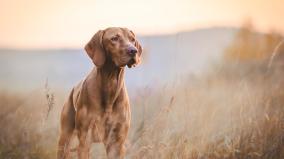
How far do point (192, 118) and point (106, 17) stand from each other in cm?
85

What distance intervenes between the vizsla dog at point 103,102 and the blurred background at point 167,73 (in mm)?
73

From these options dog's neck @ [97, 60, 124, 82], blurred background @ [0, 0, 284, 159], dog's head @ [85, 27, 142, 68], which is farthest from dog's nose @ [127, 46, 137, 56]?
blurred background @ [0, 0, 284, 159]

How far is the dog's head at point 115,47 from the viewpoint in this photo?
4.16m

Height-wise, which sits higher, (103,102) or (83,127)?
(103,102)

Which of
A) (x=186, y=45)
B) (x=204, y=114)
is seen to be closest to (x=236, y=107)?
(x=204, y=114)

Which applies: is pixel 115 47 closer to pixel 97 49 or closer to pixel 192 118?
pixel 97 49

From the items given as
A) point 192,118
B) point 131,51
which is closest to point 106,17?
point 131,51

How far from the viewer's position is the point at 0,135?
441 centimetres

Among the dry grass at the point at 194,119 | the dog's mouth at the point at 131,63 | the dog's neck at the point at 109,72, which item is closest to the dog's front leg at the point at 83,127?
the dry grass at the point at 194,119

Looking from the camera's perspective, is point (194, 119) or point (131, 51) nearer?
point (131, 51)

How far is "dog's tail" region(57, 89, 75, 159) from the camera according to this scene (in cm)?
438

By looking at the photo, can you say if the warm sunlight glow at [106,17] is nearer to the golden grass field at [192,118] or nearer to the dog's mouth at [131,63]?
the golden grass field at [192,118]

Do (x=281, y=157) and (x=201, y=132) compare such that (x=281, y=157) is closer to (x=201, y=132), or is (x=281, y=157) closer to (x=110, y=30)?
(x=201, y=132)

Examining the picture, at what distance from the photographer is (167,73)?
470cm
